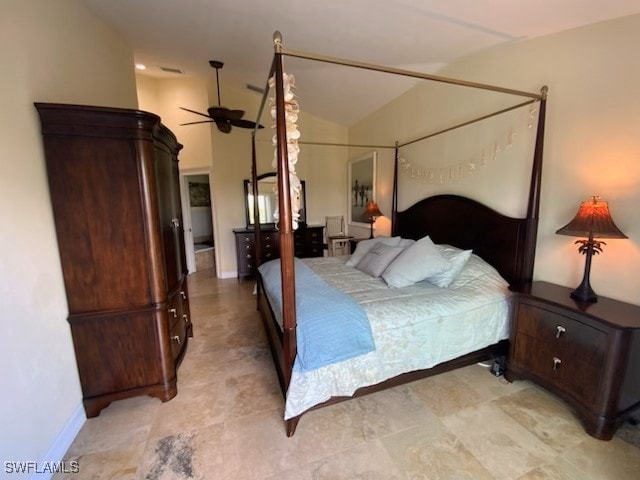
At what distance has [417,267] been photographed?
2.41 m

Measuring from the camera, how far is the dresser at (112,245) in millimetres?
1661

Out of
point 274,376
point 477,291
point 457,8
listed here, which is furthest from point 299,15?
point 274,376

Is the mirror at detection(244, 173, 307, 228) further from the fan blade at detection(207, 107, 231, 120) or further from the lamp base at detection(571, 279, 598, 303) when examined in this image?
the lamp base at detection(571, 279, 598, 303)

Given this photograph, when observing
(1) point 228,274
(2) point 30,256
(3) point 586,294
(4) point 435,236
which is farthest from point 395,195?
(2) point 30,256

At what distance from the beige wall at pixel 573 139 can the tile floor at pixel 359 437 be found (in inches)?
39.4

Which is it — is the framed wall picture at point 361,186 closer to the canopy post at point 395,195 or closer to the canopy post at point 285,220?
the canopy post at point 395,195

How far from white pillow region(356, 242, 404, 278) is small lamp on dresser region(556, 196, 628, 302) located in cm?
128

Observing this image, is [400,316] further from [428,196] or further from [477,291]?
[428,196]

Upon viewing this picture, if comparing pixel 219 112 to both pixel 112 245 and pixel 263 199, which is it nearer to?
pixel 263 199

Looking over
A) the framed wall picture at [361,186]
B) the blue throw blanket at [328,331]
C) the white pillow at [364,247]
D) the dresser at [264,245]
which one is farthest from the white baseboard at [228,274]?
the blue throw blanket at [328,331]

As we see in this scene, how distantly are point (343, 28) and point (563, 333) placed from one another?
113 inches

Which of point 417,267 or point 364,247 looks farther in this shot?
point 364,247

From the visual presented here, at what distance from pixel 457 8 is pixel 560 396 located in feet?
8.91

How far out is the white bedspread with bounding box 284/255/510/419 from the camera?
169cm
